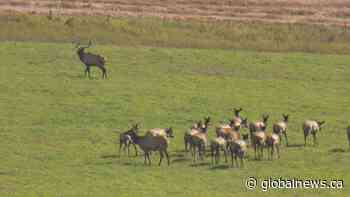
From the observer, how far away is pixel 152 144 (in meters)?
32.6

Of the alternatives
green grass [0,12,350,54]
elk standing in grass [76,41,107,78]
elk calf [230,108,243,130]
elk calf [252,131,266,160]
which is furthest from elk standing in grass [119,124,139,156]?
green grass [0,12,350,54]

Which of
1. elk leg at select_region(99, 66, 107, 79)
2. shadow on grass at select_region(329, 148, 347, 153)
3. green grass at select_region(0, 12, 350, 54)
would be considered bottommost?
shadow on grass at select_region(329, 148, 347, 153)

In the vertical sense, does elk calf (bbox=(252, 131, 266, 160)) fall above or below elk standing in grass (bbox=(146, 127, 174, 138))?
below

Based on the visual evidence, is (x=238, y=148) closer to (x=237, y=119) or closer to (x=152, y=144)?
(x=152, y=144)

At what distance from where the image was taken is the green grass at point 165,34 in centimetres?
5891

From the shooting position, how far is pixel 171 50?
5525 cm

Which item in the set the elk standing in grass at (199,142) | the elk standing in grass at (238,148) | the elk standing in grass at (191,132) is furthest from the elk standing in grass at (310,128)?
the elk standing in grass at (238,148)

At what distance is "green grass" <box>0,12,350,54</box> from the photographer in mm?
58906

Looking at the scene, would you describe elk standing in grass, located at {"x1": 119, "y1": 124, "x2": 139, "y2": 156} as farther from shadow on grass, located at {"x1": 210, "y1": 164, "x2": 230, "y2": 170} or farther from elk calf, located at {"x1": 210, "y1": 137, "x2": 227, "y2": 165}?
shadow on grass, located at {"x1": 210, "y1": 164, "x2": 230, "y2": 170}

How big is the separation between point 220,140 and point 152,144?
217 cm

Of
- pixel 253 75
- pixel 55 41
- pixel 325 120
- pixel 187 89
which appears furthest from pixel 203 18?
pixel 325 120

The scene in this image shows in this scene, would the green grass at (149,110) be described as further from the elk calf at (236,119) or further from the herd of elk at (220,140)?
the elk calf at (236,119)

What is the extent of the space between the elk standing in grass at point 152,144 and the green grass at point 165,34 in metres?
25.6

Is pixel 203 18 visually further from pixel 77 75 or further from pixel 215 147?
pixel 215 147
